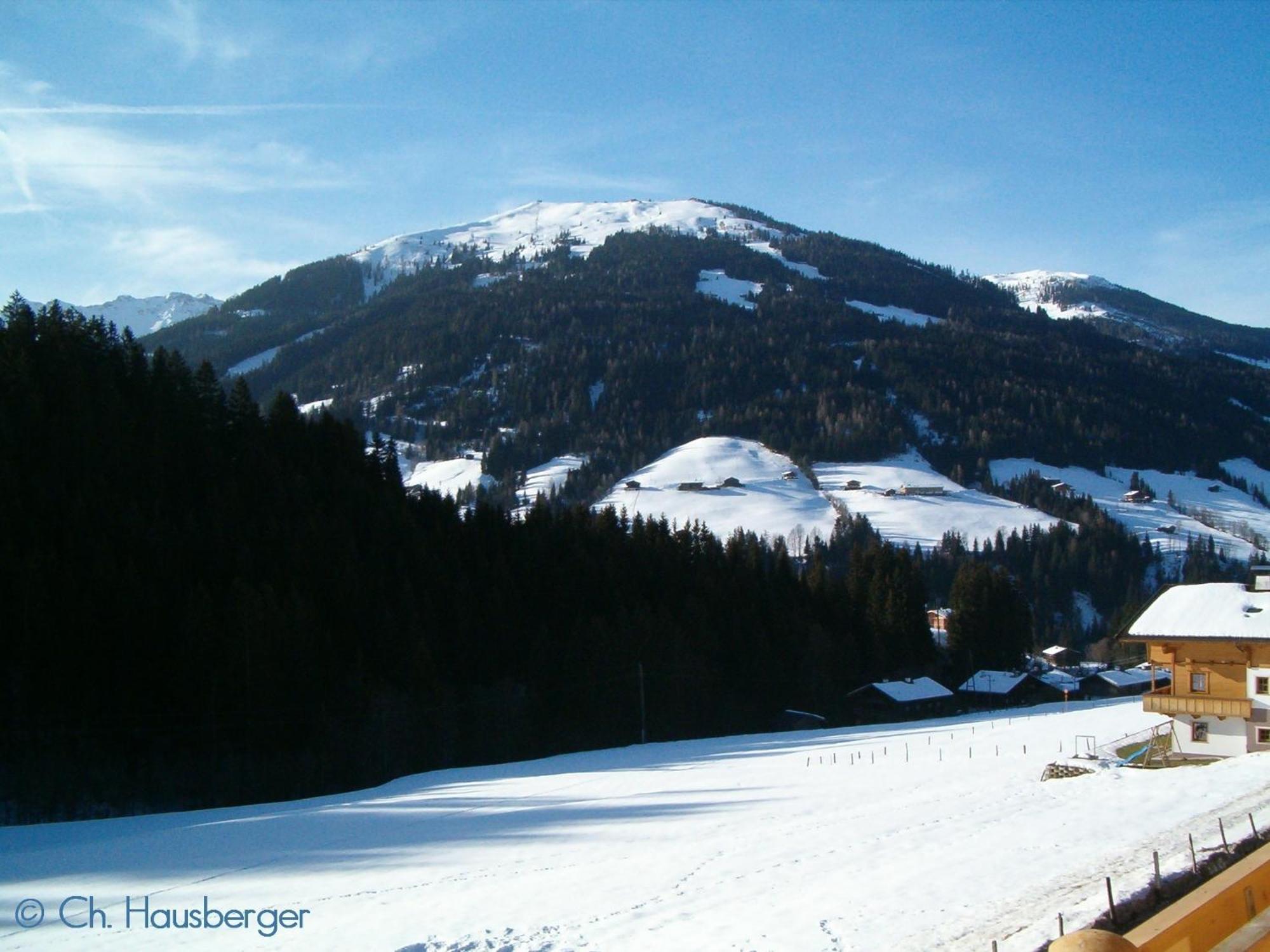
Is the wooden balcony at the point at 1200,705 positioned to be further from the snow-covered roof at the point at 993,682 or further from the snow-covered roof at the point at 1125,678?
the snow-covered roof at the point at 1125,678

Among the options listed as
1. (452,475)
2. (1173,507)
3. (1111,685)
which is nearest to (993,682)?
(1111,685)

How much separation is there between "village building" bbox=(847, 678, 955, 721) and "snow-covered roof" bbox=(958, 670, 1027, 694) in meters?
7.54

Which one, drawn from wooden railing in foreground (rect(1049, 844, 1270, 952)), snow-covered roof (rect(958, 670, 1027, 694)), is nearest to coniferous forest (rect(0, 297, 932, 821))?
snow-covered roof (rect(958, 670, 1027, 694))

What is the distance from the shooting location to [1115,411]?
199625 mm

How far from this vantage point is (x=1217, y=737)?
86.5 ft

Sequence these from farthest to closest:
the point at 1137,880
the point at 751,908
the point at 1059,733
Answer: the point at 1059,733, the point at 751,908, the point at 1137,880

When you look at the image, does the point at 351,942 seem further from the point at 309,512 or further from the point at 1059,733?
the point at 309,512

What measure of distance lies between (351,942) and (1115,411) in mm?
217978

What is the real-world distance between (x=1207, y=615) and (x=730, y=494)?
412ft

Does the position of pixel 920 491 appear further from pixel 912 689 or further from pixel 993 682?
pixel 912 689

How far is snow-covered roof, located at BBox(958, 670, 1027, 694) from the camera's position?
226ft

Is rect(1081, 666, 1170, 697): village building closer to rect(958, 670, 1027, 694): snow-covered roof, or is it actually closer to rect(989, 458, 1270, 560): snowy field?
rect(958, 670, 1027, 694): snow-covered roof

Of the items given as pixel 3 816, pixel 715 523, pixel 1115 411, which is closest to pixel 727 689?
pixel 3 816

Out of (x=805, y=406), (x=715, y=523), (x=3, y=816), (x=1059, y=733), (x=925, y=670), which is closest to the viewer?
(x=3, y=816)
